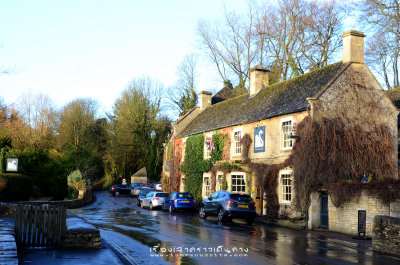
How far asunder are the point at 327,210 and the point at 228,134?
36.3 ft

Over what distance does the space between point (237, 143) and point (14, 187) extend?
16344mm

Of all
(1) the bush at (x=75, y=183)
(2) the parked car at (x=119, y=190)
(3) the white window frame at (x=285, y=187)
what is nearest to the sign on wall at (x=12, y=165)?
(1) the bush at (x=75, y=183)

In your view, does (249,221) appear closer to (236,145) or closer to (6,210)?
(236,145)

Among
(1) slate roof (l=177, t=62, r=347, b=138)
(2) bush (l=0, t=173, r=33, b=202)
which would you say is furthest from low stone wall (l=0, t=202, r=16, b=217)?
(1) slate roof (l=177, t=62, r=347, b=138)

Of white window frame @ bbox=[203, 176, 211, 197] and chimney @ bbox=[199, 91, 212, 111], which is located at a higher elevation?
chimney @ bbox=[199, 91, 212, 111]

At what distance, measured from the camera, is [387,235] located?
12789 mm

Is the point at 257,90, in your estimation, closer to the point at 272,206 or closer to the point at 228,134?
the point at 228,134

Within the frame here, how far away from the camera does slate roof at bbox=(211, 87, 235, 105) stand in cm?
4435

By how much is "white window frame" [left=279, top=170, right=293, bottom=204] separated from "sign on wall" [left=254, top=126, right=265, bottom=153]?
268cm

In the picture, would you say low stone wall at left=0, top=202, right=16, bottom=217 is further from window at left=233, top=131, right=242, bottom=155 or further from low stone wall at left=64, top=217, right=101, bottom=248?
window at left=233, top=131, right=242, bottom=155

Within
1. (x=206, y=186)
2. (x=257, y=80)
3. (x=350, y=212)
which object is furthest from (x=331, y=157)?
(x=206, y=186)

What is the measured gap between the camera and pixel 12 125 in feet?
157

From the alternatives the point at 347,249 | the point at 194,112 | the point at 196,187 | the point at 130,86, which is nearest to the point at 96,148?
the point at 130,86

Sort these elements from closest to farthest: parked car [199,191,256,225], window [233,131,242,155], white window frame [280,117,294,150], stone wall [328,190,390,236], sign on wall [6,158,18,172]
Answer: stone wall [328,190,390,236] < parked car [199,191,256,225] < white window frame [280,117,294,150] < window [233,131,242,155] < sign on wall [6,158,18,172]
